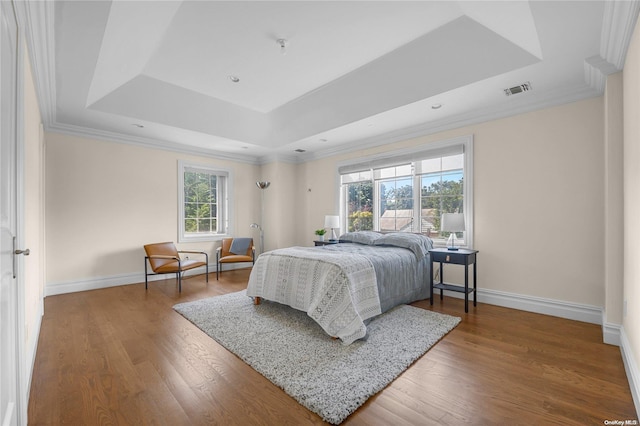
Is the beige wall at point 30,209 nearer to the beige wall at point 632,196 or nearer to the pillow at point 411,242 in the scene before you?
the pillow at point 411,242

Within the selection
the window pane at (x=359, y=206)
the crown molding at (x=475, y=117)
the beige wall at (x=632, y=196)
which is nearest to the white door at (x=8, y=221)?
the beige wall at (x=632, y=196)

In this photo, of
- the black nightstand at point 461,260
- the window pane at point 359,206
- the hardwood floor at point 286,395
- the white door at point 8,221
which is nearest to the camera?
the white door at point 8,221

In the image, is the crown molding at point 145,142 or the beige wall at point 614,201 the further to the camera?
the crown molding at point 145,142

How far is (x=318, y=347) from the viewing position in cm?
254

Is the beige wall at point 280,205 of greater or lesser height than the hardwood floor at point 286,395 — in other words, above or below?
above

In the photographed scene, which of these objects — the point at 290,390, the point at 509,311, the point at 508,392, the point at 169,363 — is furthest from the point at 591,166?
the point at 169,363

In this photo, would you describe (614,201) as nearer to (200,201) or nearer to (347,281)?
(347,281)

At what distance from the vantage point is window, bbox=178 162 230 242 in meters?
5.61

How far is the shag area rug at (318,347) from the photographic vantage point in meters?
1.92

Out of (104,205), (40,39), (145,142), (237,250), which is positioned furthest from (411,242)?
(104,205)

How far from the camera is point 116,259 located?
4.82 metres

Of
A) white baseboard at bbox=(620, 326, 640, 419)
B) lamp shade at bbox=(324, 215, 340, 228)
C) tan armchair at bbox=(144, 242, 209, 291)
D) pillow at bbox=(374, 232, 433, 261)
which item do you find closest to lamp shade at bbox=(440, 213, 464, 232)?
pillow at bbox=(374, 232, 433, 261)

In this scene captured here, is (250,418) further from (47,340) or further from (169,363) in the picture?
(47,340)

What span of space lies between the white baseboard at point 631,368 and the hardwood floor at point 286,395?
0.14 ft
